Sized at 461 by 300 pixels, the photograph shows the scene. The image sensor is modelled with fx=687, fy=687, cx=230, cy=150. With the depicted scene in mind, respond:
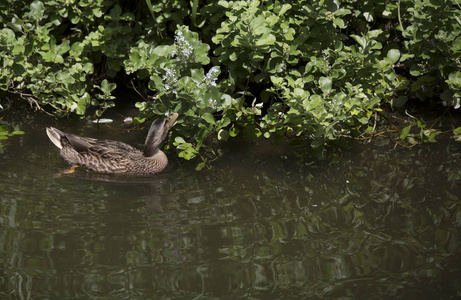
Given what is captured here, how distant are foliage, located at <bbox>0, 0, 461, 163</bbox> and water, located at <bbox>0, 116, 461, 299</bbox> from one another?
0.45 meters

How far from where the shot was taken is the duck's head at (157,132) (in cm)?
704

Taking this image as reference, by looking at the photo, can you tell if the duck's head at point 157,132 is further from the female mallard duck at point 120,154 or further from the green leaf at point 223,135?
the green leaf at point 223,135

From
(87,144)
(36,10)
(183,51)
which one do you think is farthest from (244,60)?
(36,10)

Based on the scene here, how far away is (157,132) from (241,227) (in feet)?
6.03

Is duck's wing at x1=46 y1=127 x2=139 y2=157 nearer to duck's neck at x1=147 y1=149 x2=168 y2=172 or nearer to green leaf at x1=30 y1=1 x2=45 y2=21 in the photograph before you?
duck's neck at x1=147 y1=149 x2=168 y2=172

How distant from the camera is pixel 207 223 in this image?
576cm

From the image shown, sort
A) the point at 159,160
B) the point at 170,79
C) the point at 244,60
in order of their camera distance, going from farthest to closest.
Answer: the point at 244,60 < the point at 159,160 < the point at 170,79

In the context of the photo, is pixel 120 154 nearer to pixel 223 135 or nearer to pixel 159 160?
pixel 159 160

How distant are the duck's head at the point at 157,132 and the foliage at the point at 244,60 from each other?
123 millimetres

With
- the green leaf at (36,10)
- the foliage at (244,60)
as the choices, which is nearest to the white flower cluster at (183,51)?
the foliage at (244,60)

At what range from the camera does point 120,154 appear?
715cm

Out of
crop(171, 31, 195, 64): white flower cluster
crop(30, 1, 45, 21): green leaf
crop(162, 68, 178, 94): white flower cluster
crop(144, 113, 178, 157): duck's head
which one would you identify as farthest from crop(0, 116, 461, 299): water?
crop(30, 1, 45, 21): green leaf

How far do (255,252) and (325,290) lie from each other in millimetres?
705

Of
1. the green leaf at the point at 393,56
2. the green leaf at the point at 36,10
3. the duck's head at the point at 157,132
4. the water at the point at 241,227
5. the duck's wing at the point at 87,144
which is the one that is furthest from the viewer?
the green leaf at the point at 36,10
